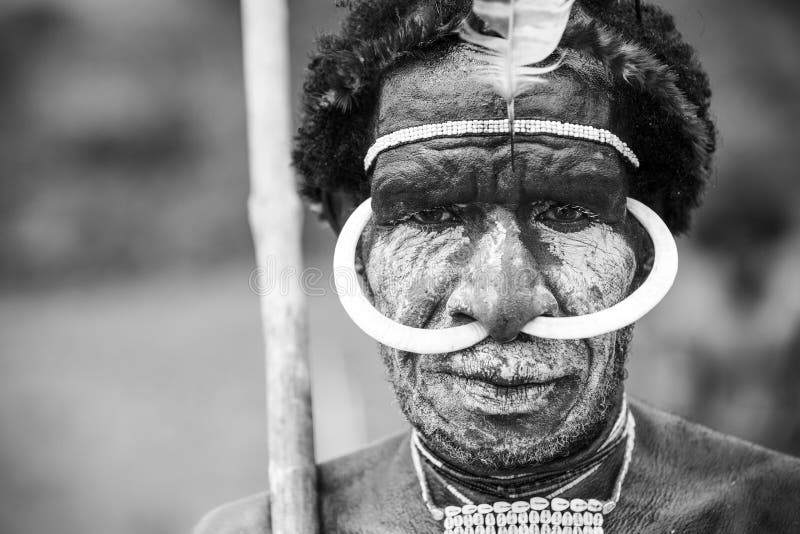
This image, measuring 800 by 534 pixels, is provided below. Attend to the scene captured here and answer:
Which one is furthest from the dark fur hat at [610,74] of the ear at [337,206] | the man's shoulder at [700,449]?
the man's shoulder at [700,449]

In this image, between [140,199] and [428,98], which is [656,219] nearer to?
[428,98]

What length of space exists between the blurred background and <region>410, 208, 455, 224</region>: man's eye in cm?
530

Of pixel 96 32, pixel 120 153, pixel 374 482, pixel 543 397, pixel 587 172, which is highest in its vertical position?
pixel 587 172

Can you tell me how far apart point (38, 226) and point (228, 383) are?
2.18 meters

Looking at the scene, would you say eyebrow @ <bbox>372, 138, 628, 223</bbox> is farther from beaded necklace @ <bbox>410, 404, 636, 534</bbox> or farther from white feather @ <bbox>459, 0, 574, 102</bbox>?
beaded necklace @ <bbox>410, 404, 636, 534</bbox>

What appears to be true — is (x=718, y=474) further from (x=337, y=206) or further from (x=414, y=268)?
(x=337, y=206)

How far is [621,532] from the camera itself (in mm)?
2965

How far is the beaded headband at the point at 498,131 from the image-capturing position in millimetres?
2768

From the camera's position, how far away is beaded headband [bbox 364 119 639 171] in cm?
277

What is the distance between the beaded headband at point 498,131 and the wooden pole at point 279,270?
2.26 feet

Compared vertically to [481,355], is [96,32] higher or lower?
lower

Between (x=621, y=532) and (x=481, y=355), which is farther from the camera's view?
(x=621, y=532)

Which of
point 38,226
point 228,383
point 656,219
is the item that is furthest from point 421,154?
point 38,226

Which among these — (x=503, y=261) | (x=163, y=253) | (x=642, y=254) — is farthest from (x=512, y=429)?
(x=163, y=253)
